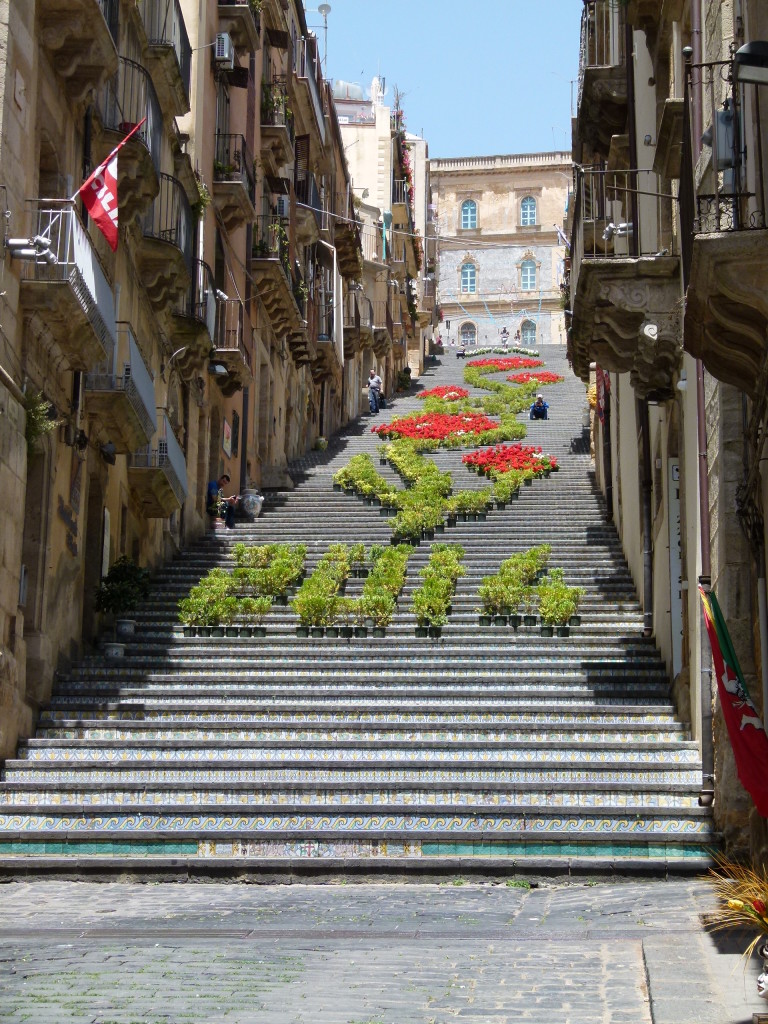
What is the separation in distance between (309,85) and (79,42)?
80.5 ft

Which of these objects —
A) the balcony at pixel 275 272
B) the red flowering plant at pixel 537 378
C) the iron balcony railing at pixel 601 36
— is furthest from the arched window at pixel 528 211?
the iron balcony railing at pixel 601 36

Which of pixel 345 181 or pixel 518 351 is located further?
pixel 518 351

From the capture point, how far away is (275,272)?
34.3 metres

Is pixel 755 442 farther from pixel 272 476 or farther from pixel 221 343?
pixel 272 476

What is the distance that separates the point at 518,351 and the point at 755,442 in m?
56.6

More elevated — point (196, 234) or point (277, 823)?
point (196, 234)

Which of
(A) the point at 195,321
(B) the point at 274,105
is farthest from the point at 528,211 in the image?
(A) the point at 195,321

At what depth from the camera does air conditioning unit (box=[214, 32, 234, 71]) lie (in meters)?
30.6

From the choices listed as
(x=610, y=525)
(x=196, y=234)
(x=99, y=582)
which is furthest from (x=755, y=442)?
(x=196, y=234)

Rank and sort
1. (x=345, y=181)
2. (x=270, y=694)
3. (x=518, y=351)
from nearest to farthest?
1. (x=270, y=694)
2. (x=345, y=181)
3. (x=518, y=351)

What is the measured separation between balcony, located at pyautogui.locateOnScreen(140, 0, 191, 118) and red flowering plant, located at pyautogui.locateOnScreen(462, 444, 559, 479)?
9.15 m

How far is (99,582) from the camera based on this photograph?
20.9m

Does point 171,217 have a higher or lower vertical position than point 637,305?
higher

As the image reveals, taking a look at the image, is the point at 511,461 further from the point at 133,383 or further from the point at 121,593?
the point at 133,383
